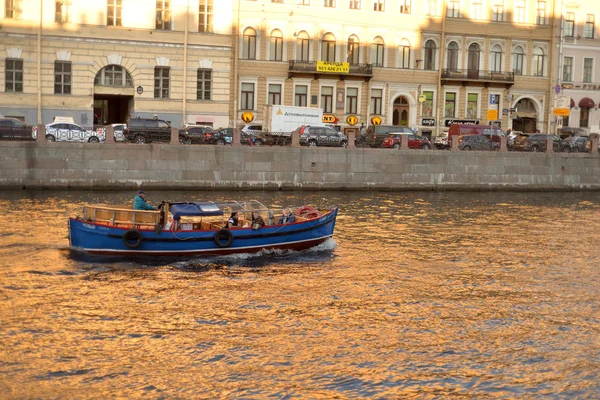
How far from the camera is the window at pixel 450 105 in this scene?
171 feet

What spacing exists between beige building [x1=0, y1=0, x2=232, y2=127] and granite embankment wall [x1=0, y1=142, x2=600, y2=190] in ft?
37.2

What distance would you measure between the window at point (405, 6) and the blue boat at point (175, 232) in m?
31.4

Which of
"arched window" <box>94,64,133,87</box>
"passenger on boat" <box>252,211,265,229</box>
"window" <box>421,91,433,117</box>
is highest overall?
"arched window" <box>94,64,133,87</box>

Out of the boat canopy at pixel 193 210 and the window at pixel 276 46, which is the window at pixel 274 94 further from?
the boat canopy at pixel 193 210

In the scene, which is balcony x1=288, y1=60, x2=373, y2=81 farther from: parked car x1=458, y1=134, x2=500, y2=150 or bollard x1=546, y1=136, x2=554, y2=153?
bollard x1=546, y1=136, x2=554, y2=153

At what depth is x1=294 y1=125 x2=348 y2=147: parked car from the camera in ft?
125

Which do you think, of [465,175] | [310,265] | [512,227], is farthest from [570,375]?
[465,175]

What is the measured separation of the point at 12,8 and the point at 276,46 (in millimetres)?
13924

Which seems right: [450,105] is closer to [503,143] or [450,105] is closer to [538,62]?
[538,62]

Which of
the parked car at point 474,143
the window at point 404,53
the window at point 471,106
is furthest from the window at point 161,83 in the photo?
the window at point 471,106

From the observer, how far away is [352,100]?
1992 inches

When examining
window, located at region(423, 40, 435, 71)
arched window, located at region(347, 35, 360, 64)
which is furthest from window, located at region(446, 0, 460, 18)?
arched window, located at region(347, 35, 360, 64)

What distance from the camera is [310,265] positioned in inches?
811

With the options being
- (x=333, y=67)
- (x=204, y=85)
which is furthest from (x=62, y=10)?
(x=333, y=67)
